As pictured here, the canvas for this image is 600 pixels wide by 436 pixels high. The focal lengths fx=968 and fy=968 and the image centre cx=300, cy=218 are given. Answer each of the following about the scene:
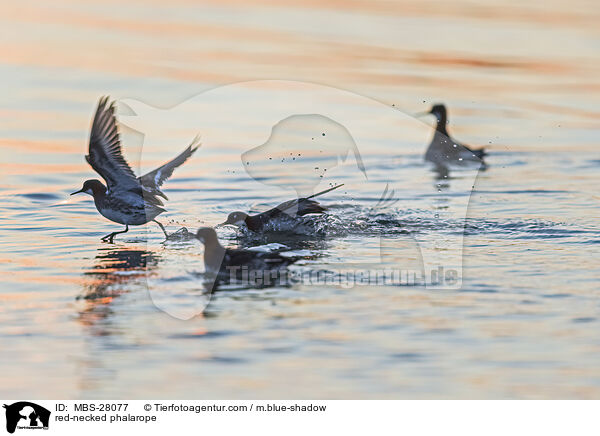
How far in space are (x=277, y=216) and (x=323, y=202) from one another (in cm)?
171

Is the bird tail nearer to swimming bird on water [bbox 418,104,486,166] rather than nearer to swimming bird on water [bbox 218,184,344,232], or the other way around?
swimming bird on water [bbox 218,184,344,232]

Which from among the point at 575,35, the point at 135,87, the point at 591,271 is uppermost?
the point at 575,35

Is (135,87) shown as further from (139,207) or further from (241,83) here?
(139,207)

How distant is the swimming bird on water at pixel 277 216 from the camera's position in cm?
1044

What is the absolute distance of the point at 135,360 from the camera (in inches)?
259

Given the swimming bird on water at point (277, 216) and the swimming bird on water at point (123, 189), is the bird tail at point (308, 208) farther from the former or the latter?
the swimming bird on water at point (123, 189)

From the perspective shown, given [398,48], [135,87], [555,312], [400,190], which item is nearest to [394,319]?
Answer: [555,312]

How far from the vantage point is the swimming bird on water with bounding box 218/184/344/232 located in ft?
34.2

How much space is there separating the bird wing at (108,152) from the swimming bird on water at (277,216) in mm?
1204

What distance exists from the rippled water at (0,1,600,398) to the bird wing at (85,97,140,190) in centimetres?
43

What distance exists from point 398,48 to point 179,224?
1031 cm
